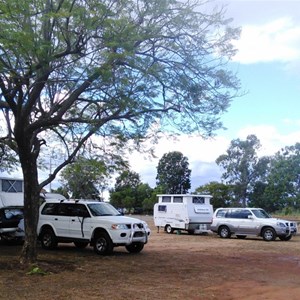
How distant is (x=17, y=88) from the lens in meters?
11.8

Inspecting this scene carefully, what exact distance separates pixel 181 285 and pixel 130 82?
5.01m

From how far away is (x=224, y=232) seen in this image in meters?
26.5

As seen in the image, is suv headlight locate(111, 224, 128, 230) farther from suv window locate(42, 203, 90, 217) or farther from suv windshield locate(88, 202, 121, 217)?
suv window locate(42, 203, 90, 217)

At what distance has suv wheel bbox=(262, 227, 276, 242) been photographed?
24.3 metres

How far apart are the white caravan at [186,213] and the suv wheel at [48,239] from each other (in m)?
12.5

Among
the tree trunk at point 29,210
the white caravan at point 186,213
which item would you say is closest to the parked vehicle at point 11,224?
the tree trunk at point 29,210

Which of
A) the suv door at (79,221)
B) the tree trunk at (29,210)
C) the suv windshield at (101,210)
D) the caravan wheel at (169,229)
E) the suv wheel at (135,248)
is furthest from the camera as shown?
the caravan wheel at (169,229)

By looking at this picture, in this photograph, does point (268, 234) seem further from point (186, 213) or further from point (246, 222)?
point (186, 213)

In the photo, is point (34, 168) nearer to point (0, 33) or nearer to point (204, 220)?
point (0, 33)

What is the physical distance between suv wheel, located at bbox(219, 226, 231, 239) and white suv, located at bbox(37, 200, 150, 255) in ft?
33.5

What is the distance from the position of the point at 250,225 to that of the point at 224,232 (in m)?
1.91

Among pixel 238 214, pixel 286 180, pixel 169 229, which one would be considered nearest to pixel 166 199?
pixel 169 229

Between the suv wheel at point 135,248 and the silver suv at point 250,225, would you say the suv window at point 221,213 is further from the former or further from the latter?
the suv wheel at point 135,248

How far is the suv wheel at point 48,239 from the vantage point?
1777 cm
